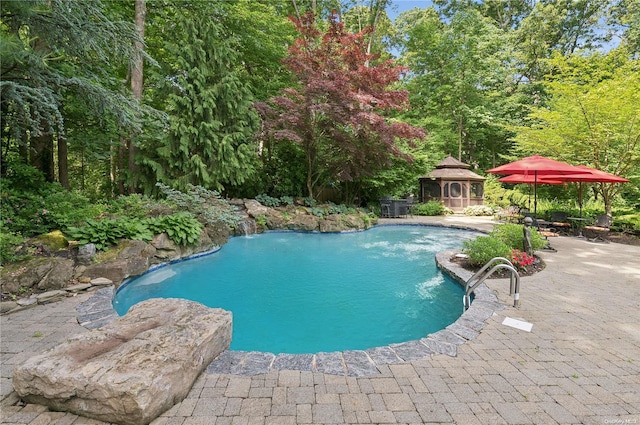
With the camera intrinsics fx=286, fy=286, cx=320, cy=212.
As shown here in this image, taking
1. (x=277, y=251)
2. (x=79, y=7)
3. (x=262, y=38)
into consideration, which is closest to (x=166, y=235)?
(x=277, y=251)

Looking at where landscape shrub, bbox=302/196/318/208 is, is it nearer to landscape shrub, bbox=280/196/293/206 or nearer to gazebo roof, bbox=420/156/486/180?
landscape shrub, bbox=280/196/293/206

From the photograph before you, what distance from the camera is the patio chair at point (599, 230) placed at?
7.82m

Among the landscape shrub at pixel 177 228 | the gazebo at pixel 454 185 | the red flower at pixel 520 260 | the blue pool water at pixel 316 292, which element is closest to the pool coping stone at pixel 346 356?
the blue pool water at pixel 316 292

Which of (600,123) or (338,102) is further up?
(338,102)

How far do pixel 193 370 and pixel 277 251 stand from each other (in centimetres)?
561

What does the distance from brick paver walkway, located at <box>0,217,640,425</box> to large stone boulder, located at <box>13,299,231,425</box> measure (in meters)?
0.10

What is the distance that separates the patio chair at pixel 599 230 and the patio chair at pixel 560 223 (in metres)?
0.63

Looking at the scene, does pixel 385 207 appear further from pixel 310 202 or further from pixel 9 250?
pixel 9 250

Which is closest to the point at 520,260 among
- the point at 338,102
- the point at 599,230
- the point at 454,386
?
the point at 454,386

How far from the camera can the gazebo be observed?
15.5m

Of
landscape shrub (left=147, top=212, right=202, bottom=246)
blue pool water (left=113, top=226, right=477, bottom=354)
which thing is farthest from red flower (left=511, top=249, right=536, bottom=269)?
landscape shrub (left=147, top=212, right=202, bottom=246)

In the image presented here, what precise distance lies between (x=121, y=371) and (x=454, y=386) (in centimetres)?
225

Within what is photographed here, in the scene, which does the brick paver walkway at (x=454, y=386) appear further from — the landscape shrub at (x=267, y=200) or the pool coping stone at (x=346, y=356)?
the landscape shrub at (x=267, y=200)

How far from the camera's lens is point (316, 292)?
16.1 feet
